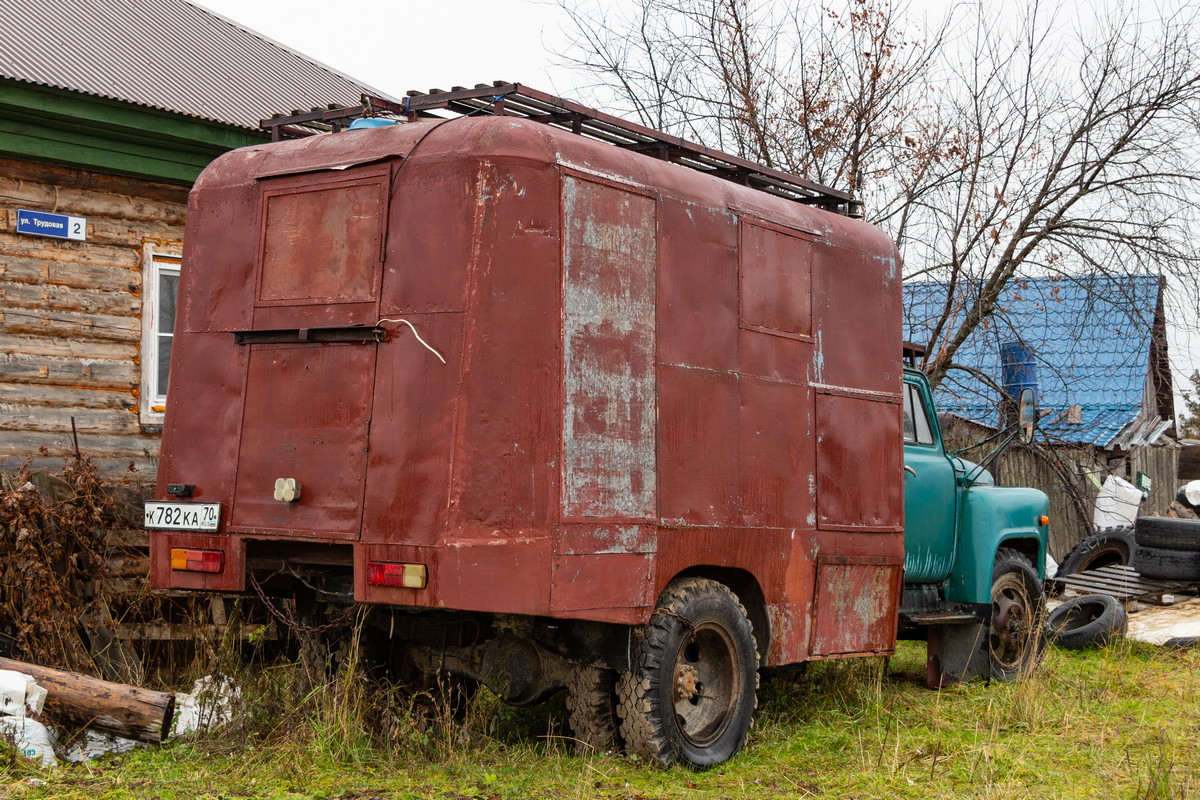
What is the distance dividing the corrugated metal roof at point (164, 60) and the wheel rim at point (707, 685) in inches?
235

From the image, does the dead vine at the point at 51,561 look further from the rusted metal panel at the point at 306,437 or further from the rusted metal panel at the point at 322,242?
the rusted metal panel at the point at 322,242

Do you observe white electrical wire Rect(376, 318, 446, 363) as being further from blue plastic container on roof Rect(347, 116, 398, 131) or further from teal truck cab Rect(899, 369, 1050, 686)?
teal truck cab Rect(899, 369, 1050, 686)

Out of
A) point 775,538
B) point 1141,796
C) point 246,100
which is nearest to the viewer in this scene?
point 1141,796

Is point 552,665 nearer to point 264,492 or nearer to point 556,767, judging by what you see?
point 556,767

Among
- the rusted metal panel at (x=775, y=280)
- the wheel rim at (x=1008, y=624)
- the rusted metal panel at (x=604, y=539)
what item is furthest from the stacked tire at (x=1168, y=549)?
the rusted metal panel at (x=604, y=539)

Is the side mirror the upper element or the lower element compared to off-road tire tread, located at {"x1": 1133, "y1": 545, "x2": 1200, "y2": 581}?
upper

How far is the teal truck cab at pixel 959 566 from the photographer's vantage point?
29.6 ft

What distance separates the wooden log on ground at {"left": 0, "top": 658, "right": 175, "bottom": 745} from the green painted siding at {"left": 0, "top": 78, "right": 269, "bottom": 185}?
4569 millimetres

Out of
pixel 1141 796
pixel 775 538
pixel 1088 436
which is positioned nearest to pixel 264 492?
pixel 775 538

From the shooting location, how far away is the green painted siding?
890 centimetres

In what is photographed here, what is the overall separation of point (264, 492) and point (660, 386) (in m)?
2.08

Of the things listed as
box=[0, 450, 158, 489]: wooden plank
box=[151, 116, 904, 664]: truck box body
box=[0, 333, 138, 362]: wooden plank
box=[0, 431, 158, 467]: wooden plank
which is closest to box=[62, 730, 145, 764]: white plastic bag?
box=[151, 116, 904, 664]: truck box body

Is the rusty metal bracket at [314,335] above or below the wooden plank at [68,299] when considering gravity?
below

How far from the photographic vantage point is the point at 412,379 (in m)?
5.79
